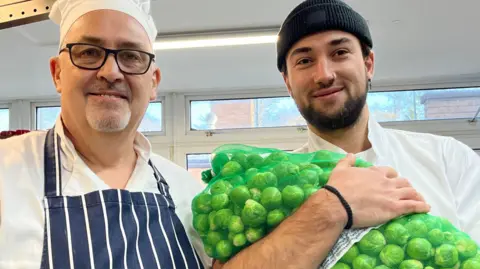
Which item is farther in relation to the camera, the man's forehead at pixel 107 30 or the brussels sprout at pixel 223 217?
the man's forehead at pixel 107 30

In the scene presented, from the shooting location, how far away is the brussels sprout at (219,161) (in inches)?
38.3

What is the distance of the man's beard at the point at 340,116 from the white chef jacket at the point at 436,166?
0.07 meters

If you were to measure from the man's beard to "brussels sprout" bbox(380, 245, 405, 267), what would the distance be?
1.59 ft

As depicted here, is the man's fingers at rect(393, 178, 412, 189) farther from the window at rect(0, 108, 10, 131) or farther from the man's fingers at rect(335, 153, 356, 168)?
the window at rect(0, 108, 10, 131)

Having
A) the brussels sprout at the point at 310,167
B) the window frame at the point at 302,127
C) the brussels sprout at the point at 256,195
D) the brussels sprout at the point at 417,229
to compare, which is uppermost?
the window frame at the point at 302,127

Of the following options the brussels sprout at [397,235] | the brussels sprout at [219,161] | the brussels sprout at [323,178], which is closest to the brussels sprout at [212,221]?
the brussels sprout at [219,161]

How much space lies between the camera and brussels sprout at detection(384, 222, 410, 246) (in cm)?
80

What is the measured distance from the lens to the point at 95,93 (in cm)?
109

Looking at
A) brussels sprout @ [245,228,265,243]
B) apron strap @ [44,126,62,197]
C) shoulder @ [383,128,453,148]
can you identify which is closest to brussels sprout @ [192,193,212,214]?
brussels sprout @ [245,228,265,243]

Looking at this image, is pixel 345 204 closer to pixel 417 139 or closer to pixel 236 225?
pixel 236 225

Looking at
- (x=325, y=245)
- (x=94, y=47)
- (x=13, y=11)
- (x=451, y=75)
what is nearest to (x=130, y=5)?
(x=94, y=47)

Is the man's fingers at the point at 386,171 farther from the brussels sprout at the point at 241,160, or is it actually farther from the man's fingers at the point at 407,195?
the brussels sprout at the point at 241,160

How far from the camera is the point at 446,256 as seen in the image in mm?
781

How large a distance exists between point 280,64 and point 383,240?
71 cm
